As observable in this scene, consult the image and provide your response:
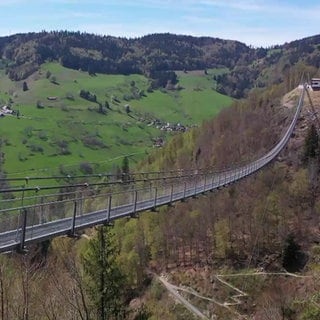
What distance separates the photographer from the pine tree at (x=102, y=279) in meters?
27.1

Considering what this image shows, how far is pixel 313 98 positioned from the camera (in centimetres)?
8281

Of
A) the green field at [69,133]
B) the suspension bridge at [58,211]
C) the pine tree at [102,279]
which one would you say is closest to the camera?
the suspension bridge at [58,211]

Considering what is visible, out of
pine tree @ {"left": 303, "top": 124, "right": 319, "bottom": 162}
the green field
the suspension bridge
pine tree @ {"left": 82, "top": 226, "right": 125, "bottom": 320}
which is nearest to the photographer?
the suspension bridge

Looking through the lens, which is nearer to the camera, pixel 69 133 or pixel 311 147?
pixel 311 147

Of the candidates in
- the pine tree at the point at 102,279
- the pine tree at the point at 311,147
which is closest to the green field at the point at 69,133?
the pine tree at the point at 311,147

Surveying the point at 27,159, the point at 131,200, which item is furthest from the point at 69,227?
the point at 27,159

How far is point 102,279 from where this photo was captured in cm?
2761

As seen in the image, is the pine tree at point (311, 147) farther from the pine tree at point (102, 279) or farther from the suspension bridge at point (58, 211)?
the pine tree at point (102, 279)

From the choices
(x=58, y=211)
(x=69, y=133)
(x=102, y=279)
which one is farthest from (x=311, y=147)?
(x=69, y=133)

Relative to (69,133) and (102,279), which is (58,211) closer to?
(102,279)

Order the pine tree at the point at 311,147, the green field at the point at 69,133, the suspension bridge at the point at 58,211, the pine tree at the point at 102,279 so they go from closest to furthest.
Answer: the suspension bridge at the point at 58,211 → the pine tree at the point at 102,279 → the pine tree at the point at 311,147 → the green field at the point at 69,133

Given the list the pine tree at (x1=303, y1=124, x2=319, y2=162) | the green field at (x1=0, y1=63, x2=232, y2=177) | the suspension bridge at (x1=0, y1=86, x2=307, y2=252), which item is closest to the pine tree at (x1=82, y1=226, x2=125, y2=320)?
the suspension bridge at (x1=0, y1=86, x2=307, y2=252)

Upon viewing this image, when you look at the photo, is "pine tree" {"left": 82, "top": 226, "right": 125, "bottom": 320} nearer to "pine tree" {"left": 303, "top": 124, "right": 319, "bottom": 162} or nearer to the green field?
"pine tree" {"left": 303, "top": 124, "right": 319, "bottom": 162}

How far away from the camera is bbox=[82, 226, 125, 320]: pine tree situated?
1069 inches
